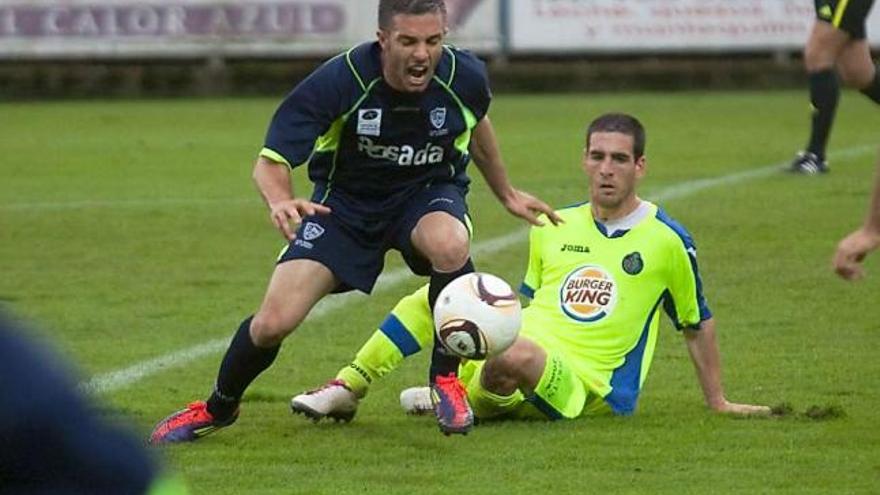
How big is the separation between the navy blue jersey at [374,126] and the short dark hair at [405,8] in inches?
7.8

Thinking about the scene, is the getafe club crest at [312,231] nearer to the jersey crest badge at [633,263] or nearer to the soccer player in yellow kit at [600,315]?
the soccer player in yellow kit at [600,315]

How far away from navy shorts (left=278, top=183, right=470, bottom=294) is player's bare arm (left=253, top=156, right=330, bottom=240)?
114 millimetres

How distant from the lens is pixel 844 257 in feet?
16.3

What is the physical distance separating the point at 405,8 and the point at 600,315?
4.12 ft

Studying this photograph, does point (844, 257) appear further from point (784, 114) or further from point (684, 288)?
point (784, 114)

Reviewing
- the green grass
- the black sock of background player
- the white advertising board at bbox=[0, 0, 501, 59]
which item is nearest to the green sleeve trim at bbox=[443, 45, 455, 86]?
the black sock of background player

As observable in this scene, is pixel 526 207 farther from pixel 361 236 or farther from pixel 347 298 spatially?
pixel 347 298

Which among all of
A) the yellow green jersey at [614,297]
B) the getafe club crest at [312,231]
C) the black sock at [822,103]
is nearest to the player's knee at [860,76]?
the black sock at [822,103]

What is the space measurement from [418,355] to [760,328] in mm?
1582

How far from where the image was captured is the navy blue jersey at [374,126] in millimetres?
6367

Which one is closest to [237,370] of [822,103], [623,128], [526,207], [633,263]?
[526,207]

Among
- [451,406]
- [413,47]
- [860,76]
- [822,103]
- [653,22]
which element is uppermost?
[413,47]

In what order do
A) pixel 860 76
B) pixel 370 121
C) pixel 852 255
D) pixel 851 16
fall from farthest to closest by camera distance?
pixel 851 16
pixel 860 76
pixel 370 121
pixel 852 255

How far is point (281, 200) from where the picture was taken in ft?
20.1
